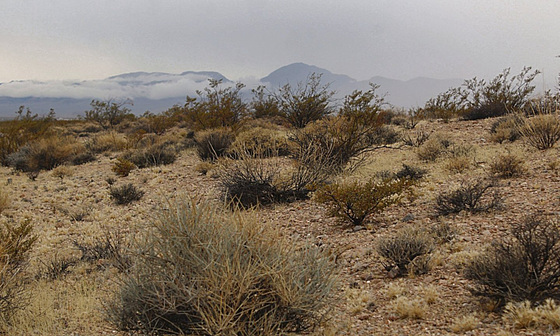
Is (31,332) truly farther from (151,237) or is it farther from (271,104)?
(271,104)

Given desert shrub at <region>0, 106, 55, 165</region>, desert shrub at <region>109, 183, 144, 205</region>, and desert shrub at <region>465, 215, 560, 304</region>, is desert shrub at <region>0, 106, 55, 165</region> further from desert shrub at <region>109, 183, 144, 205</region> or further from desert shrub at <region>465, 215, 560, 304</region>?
desert shrub at <region>465, 215, 560, 304</region>

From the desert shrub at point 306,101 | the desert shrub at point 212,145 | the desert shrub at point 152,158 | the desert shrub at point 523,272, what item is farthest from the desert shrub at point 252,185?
the desert shrub at point 306,101

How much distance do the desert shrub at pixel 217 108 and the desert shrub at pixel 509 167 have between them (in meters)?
13.7

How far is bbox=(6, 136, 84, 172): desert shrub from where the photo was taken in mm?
14284

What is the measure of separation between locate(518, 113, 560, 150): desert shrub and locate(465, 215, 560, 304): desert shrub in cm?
675

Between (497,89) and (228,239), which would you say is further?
(497,89)

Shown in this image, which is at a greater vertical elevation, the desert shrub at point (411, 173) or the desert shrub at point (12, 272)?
the desert shrub at point (411, 173)

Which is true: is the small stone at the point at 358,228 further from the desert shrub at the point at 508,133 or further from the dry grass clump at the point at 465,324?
the desert shrub at the point at 508,133

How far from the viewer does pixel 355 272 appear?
179 inches

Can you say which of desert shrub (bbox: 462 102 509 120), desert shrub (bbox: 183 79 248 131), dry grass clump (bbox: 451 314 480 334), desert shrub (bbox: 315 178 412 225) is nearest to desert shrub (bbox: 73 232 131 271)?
desert shrub (bbox: 315 178 412 225)

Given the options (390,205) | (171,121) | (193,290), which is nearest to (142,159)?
(390,205)

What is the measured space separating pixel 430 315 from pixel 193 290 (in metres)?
2.03

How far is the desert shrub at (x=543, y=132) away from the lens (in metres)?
8.88

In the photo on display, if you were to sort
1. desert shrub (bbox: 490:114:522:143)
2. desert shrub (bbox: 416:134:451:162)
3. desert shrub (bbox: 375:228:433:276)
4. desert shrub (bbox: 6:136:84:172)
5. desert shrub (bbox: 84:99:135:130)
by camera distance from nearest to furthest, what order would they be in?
desert shrub (bbox: 375:228:433:276) → desert shrub (bbox: 416:134:451:162) → desert shrub (bbox: 490:114:522:143) → desert shrub (bbox: 6:136:84:172) → desert shrub (bbox: 84:99:135:130)
